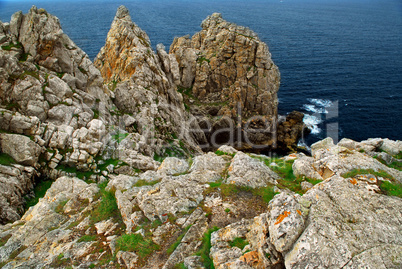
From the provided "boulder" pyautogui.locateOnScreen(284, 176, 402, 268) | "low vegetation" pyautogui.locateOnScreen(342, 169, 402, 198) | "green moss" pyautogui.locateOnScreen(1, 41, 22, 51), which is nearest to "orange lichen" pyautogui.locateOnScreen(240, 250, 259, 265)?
"boulder" pyautogui.locateOnScreen(284, 176, 402, 268)

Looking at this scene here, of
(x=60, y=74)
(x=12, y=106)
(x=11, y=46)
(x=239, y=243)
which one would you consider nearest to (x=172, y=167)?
(x=239, y=243)

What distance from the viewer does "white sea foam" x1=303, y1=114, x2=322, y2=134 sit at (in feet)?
234

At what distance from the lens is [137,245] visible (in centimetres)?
1445

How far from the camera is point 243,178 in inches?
787

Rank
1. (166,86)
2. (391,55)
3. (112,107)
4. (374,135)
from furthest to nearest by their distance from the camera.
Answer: (391,55)
(374,135)
(166,86)
(112,107)

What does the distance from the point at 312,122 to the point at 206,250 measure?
7063cm

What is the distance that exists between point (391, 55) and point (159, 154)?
133 meters

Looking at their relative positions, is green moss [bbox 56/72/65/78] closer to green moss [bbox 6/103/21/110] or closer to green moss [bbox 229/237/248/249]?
green moss [bbox 6/103/21/110]

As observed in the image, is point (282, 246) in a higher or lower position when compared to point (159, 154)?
higher

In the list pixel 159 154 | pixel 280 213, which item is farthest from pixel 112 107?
pixel 280 213

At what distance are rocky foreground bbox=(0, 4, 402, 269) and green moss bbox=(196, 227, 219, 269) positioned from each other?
0.19ft

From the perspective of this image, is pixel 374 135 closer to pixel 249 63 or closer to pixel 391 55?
pixel 249 63

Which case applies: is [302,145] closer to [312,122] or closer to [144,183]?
[312,122]

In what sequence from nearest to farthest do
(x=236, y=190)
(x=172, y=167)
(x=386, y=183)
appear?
(x=386, y=183)
(x=236, y=190)
(x=172, y=167)
